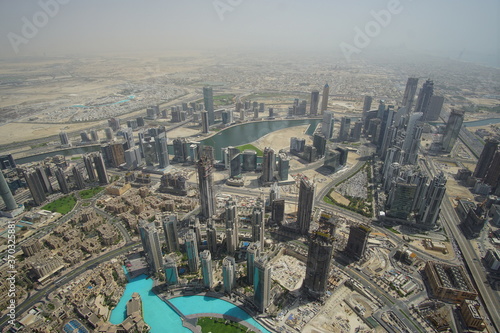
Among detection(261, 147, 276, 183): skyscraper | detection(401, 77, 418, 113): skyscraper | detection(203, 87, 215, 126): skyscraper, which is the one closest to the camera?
detection(261, 147, 276, 183): skyscraper

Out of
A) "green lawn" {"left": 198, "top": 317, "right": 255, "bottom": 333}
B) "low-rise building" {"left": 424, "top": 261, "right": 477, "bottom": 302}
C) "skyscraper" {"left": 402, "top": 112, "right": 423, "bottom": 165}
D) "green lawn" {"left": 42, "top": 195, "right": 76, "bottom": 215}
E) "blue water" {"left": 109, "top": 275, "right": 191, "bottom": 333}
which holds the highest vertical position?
"skyscraper" {"left": 402, "top": 112, "right": 423, "bottom": 165}

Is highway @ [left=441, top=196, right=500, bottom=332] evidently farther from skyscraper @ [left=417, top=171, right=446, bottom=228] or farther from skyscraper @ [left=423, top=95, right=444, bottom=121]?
skyscraper @ [left=423, top=95, right=444, bottom=121]

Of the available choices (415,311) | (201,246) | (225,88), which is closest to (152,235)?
(201,246)

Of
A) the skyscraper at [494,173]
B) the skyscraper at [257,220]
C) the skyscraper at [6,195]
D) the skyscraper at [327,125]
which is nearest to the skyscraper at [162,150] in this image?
the skyscraper at [6,195]

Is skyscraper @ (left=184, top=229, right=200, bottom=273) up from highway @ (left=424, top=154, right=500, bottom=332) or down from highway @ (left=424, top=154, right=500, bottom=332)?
up

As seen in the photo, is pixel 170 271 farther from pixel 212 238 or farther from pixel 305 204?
pixel 305 204

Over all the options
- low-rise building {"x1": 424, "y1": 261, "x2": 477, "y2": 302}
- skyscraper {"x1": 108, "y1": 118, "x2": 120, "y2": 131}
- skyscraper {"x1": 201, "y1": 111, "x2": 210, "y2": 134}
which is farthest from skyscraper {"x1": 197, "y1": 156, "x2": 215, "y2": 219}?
skyscraper {"x1": 108, "y1": 118, "x2": 120, "y2": 131}

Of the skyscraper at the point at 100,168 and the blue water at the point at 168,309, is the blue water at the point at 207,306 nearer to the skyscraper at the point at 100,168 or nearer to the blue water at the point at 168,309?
the blue water at the point at 168,309
